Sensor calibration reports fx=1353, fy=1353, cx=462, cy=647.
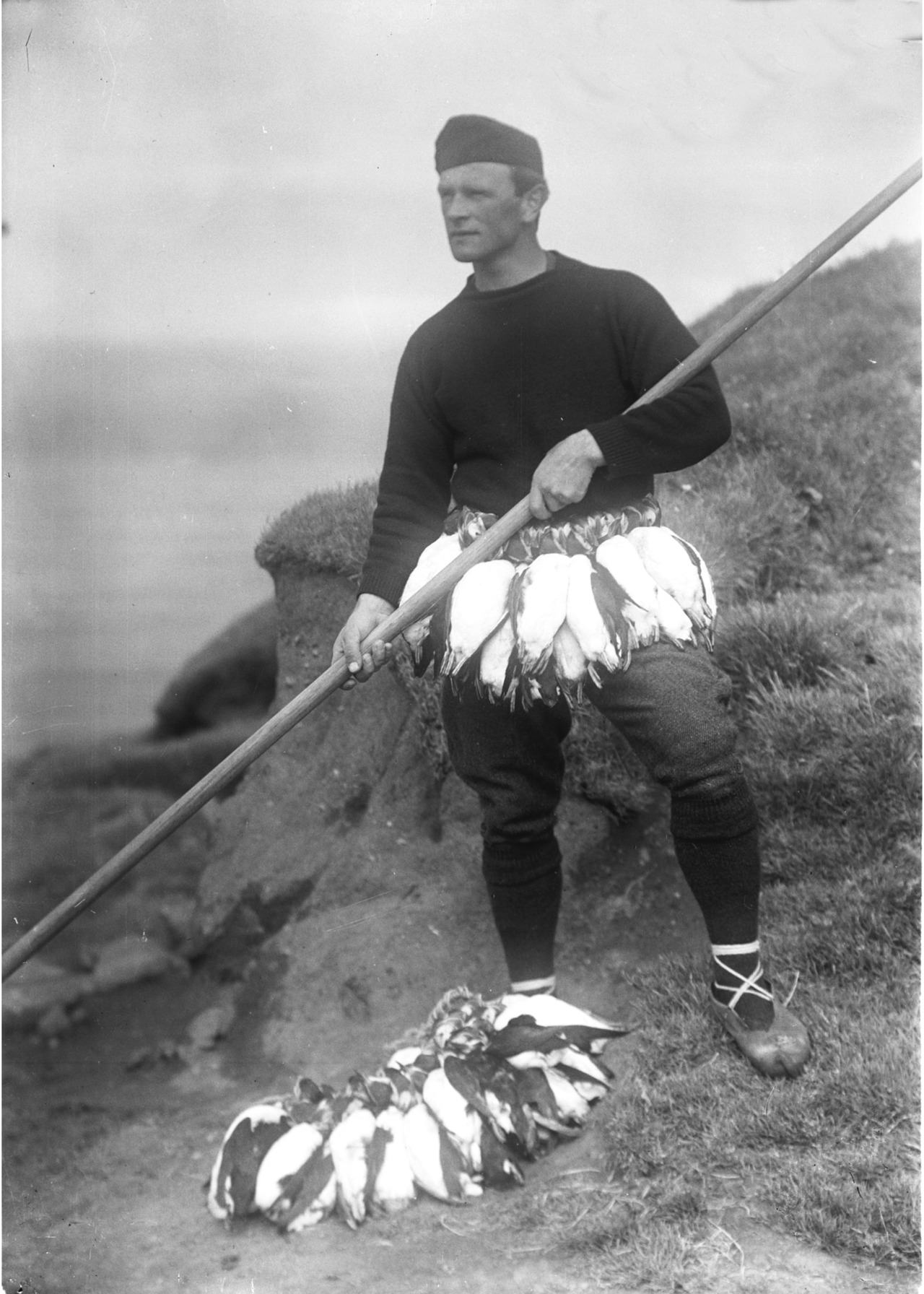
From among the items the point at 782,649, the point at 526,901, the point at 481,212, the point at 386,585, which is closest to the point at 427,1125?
the point at 526,901

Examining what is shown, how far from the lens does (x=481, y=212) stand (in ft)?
11.7

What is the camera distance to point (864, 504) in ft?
16.4

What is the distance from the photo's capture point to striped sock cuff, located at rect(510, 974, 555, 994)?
153 inches

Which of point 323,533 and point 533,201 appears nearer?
point 533,201

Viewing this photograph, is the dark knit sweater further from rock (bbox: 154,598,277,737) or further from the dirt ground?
the dirt ground

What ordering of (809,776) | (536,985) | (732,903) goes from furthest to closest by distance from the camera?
(809,776) → (536,985) → (732,903)

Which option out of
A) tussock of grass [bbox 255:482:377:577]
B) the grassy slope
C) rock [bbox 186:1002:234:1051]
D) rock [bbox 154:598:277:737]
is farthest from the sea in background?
rock [bbox 186:1002:234:1051]

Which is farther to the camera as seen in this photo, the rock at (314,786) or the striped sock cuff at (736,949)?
the rock at (314,786)

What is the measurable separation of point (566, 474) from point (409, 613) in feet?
1.81

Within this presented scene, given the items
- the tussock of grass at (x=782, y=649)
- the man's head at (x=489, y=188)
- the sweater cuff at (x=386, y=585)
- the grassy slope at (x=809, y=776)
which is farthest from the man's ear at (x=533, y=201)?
the tussock of grass at (x=782, y=649)

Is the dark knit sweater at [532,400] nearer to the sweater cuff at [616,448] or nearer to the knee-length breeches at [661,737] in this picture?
the sweater cuff at [616,448]

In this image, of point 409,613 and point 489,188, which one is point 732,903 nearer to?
point 409,613

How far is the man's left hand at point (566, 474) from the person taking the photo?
340 cm

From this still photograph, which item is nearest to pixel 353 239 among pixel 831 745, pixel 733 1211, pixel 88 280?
pixel 88 280
